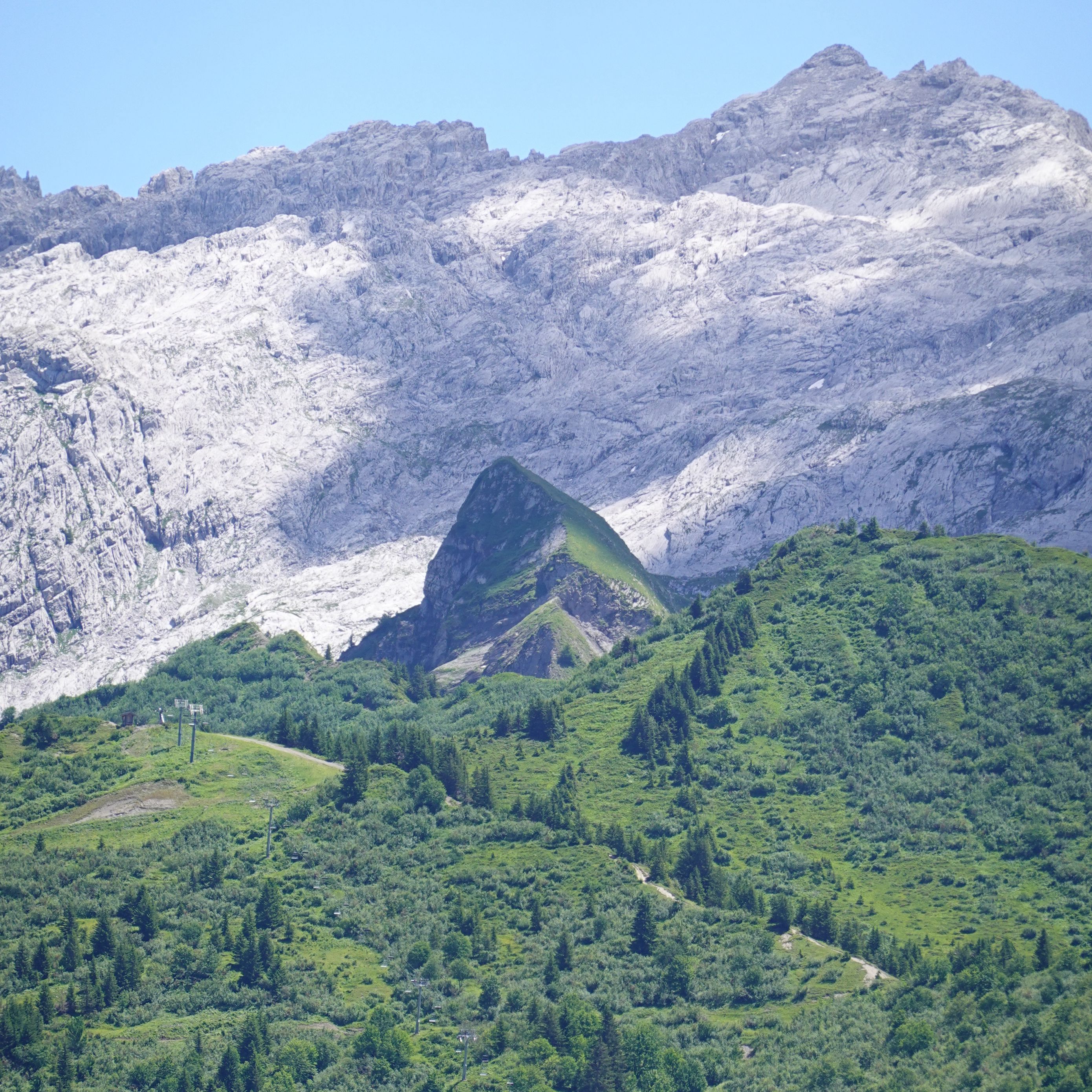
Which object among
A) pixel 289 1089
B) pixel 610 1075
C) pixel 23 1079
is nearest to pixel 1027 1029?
pixel 610 1075

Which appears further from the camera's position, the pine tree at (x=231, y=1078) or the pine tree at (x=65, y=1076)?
the pine tree at (x=231, y=1078)

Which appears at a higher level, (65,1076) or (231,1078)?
(65,1076)

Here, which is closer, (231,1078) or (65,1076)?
(65,1076)

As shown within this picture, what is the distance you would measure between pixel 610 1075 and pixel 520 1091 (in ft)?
27.5

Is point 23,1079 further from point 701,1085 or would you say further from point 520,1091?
point 701,1085

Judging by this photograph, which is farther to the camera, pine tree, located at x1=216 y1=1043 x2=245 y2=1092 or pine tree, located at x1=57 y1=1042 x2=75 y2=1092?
pine tree, located at x1=216 y1=1043 x2=245 y2=1092

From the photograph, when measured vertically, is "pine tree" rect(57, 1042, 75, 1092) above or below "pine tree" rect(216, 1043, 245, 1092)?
above

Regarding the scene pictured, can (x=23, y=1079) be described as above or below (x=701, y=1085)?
above

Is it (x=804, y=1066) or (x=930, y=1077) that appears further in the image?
(x=804, y=1066)

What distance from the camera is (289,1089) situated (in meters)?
197

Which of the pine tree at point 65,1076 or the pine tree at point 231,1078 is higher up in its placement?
the pine tree at point 65,1076

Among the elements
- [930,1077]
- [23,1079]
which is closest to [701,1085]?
[930,1077]

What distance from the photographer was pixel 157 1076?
19850 centimetres

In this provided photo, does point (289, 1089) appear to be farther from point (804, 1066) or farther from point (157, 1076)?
point (804, 1066)
